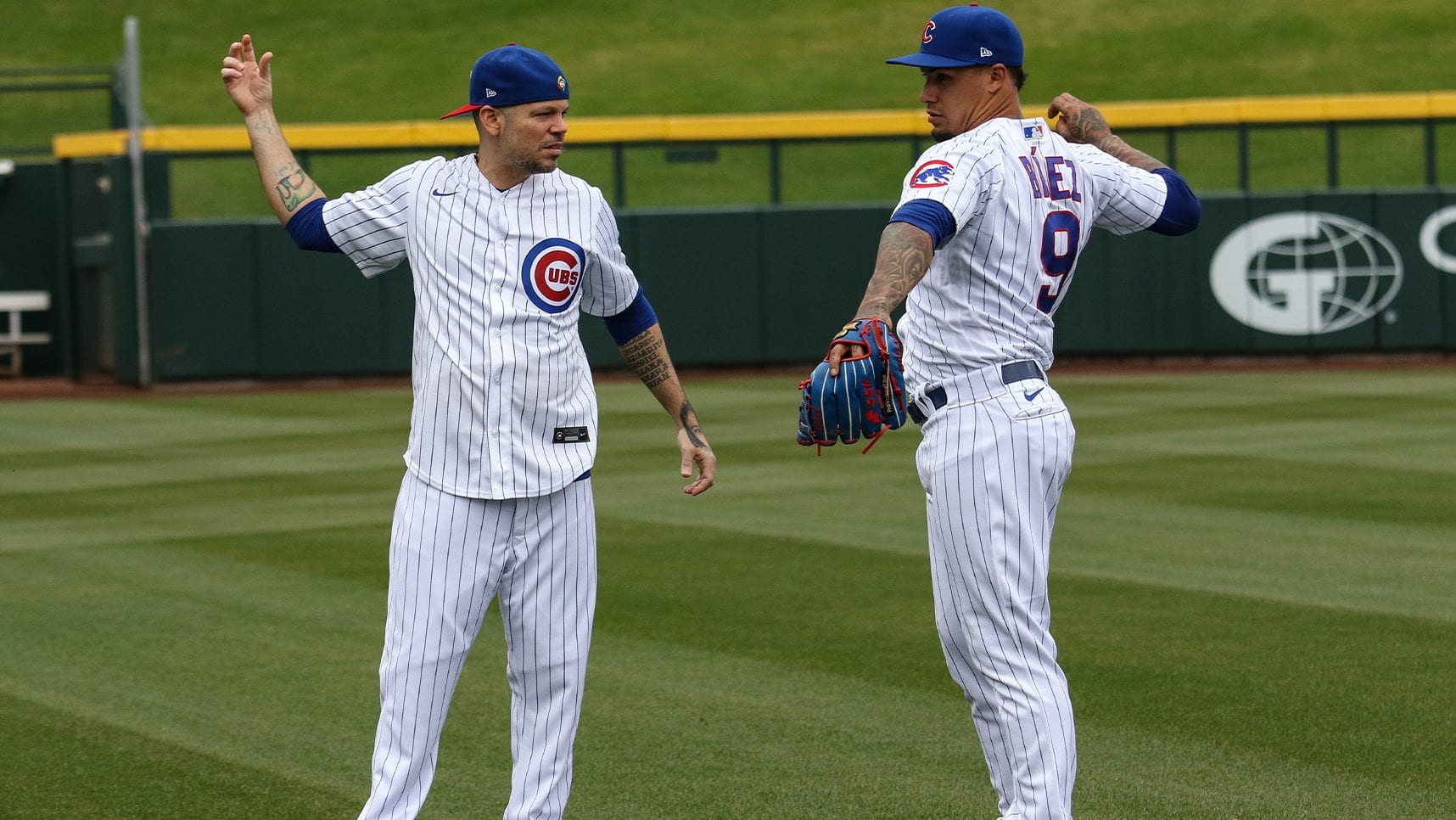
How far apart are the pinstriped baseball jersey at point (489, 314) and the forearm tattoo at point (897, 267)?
0.74 meters

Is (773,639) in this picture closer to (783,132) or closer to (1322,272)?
(783,132)

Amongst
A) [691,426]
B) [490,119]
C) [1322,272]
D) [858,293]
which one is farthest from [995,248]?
[1322,272]

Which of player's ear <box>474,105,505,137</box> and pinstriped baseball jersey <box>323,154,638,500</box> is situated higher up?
player's ear <box>474,105,505,137</box>

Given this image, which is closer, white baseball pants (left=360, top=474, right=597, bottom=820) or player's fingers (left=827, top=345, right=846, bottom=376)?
player's fingers (left=827, top=345, right=846, bottom=376)

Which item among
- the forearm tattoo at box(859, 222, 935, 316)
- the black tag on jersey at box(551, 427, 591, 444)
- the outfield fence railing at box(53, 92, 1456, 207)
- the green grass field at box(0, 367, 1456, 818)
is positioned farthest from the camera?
the outfield fence railing at box(53, 92, 1456, 207)

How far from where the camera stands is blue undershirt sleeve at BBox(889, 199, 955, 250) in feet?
12.7

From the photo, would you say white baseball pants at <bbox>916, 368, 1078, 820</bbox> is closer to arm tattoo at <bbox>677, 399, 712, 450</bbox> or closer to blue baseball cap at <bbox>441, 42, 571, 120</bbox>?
arm tattoo at <bbox>677, 399, 712, 450</bbox>

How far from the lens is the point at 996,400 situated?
4.16 m

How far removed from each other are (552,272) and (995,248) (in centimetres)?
99

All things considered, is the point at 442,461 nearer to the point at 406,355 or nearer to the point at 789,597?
the point at 789,597

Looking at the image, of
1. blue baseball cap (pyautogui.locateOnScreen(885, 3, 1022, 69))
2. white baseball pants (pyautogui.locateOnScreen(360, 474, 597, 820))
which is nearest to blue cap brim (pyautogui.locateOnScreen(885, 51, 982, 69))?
blue baseball cap (pyautogui.locateOnScreen(885, 3, 1022, 69))

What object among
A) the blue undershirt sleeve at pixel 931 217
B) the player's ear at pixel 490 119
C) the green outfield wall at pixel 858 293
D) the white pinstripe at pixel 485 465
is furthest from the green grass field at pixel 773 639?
the green outfield wall at pixel 858 293

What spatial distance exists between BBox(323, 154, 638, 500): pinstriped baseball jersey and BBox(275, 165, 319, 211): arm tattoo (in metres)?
0.08

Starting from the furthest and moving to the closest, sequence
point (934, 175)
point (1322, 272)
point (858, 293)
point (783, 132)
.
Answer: point (783, 132) < point (1322, 272) < point (858, 293) < point (934, 175)
